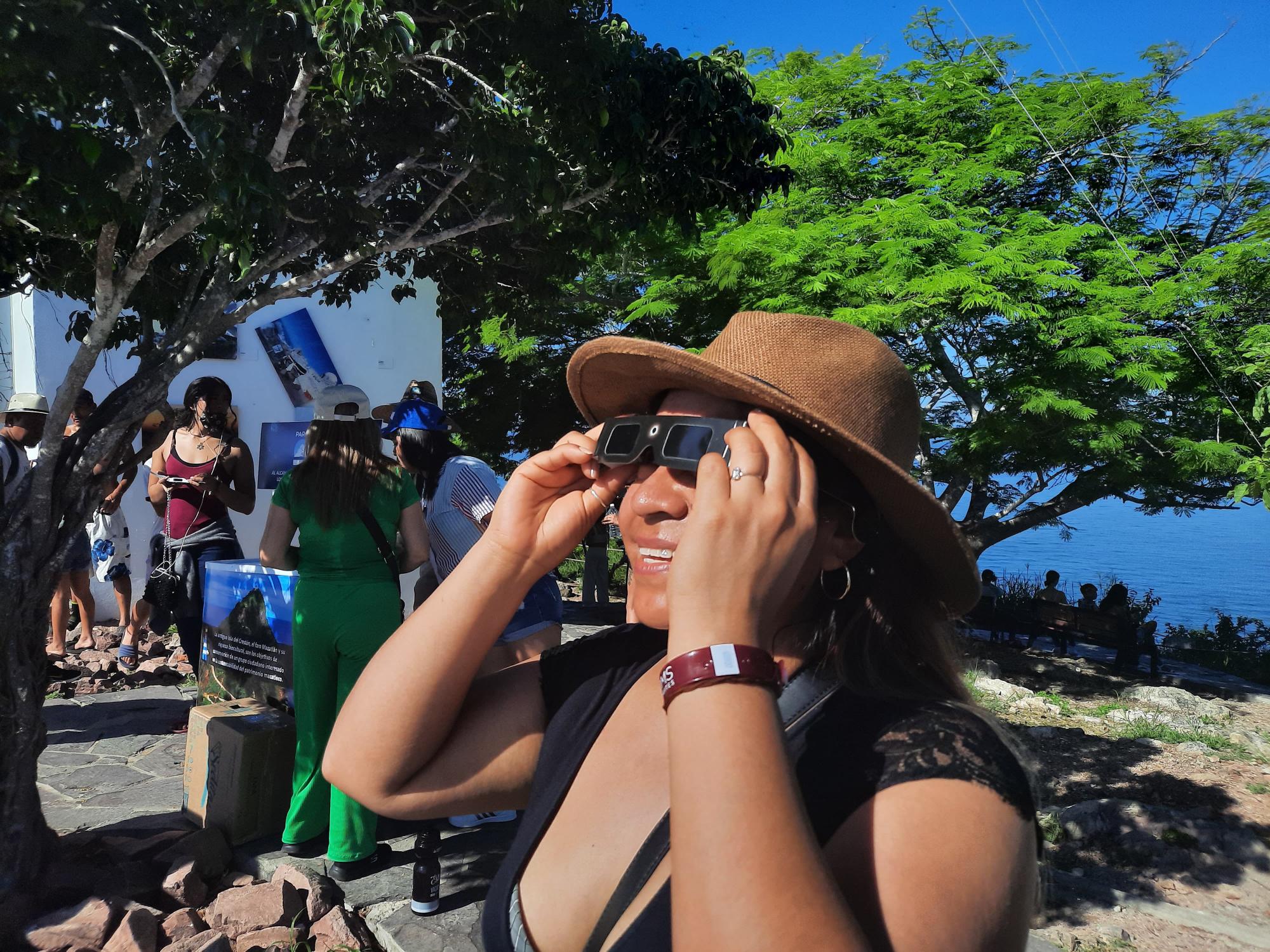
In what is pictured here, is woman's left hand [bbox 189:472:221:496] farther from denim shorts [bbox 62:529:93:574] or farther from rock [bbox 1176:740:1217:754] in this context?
rock [bbox 1176:740:1217:754]

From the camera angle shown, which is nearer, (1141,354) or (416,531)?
(416,531)

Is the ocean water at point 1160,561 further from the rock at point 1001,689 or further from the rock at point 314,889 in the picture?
the rock at point 314,889

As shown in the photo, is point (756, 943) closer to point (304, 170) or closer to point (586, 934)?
point (586, 934)

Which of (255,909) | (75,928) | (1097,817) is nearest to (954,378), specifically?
(1097,817)

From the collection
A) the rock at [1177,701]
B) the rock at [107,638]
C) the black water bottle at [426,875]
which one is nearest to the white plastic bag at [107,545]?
the rock at [107,638]

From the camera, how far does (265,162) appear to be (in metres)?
3.88

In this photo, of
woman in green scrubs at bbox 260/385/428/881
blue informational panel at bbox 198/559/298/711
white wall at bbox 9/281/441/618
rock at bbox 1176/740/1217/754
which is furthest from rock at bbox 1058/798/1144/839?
white wall at bbox 9/281/441/618

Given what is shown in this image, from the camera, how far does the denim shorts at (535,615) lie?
3936 millimetres

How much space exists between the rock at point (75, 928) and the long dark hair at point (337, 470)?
1.54 m

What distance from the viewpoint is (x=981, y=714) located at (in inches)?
45.1

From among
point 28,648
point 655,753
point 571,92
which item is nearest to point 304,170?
point 571,92

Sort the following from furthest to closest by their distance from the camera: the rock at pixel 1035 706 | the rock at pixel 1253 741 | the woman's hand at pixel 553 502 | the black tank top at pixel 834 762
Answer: the rock at pixel 1035 706, the rock at pixel 1253 741, the woman's hand at pixel 553 502, the black tank top at pixel 834 762

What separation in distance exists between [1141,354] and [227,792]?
350 inches

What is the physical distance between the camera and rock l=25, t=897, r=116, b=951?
317cm
